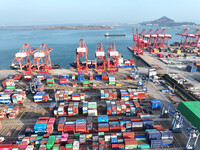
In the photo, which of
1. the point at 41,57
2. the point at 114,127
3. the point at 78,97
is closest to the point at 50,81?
the point at 78,97

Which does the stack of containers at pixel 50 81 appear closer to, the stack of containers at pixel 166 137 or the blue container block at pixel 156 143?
the blue container block at pixel 156 143

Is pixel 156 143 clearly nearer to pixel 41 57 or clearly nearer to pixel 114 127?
pixel 114 127

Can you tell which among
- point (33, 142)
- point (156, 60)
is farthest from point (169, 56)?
point (33, 142)

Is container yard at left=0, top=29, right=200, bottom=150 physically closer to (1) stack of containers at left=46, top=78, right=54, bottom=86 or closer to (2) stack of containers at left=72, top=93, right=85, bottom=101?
(2) stack of containers at left=72, top=93, right=85, bottom=101

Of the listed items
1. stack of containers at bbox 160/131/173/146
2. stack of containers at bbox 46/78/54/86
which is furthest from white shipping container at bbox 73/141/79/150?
stack of containers at bbox 46/78/54/86

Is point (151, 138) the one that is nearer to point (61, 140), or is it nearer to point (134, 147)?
point (134, 147)

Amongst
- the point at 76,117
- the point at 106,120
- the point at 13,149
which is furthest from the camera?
the point at 76,117

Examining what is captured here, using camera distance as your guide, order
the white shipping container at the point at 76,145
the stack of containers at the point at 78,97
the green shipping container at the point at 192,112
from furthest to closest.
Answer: the stack of containers at the point at 78,97
the green shipping container at the point at 192,112
the white shipping container at the point at 76,145

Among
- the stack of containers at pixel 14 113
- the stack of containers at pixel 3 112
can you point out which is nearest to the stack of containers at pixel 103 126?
the stack of containers at pixel 14 113
